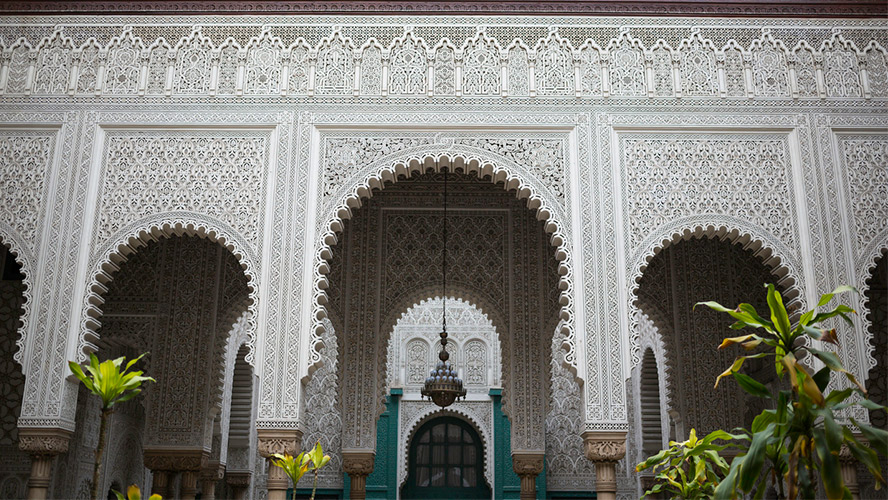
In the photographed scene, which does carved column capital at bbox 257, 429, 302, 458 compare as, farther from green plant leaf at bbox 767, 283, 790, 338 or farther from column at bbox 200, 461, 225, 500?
column at bbox 200, 461, 225, 500

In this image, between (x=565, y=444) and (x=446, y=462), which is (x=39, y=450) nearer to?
(x=565, y=444)

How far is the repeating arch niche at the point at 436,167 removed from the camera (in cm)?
510

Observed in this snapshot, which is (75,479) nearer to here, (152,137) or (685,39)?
(152,137)

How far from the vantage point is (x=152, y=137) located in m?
5.45

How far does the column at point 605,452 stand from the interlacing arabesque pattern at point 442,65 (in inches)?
87.4

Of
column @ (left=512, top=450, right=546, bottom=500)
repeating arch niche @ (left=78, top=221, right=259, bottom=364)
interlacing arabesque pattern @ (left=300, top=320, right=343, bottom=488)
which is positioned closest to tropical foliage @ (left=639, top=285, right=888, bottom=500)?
repeating arch niche @ (left=78, top=221, right=259, bottom=364)

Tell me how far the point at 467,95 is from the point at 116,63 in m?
2.39

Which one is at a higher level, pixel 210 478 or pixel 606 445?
pixel 606 445

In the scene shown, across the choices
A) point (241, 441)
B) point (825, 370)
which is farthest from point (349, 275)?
point (825, 370)

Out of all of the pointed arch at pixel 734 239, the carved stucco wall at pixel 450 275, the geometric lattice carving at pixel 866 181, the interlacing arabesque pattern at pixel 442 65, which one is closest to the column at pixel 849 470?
the pointed arch at pixel 734 239

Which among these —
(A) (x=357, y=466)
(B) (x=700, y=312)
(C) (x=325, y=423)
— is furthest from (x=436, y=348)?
(B) (x=700, y=312)

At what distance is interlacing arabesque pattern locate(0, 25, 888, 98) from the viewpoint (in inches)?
217

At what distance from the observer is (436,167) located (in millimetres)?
5473

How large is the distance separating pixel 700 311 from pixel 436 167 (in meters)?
2.83
